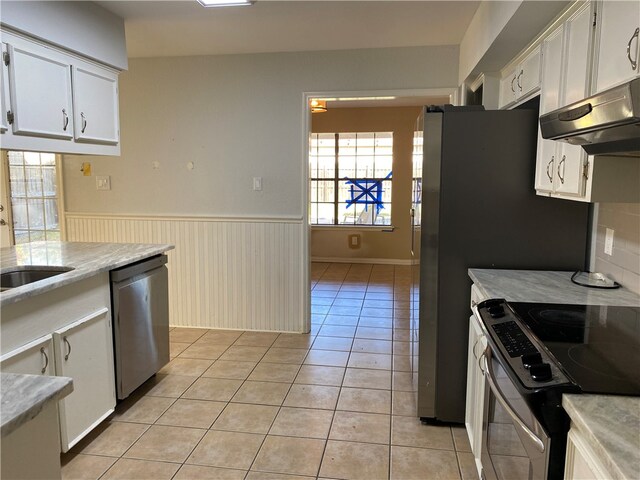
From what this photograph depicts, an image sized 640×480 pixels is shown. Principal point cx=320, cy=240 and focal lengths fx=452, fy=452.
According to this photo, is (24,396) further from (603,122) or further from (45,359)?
(603,122)

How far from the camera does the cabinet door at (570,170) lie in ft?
5.67

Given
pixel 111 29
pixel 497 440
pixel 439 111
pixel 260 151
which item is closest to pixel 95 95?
pixel 111 29

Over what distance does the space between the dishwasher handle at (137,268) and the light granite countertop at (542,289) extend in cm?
186

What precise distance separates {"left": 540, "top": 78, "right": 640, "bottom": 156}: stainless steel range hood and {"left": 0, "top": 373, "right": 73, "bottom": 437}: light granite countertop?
1.45m

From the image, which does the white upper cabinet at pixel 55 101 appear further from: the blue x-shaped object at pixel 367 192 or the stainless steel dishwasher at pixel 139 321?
the blue x-shaped object at pixel 367 192

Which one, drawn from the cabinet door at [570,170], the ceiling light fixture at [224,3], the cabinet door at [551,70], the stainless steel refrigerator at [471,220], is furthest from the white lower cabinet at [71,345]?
the cabinet door at [551,70]

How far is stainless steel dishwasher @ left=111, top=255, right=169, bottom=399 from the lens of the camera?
251cm

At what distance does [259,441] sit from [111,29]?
2.66m

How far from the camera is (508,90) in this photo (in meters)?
2.76

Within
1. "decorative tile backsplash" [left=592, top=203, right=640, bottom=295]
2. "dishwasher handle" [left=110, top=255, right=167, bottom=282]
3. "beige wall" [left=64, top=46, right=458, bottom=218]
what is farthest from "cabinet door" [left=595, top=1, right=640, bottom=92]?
"dishwasher handle" [left=110, top=255, right=167, bottom=282]

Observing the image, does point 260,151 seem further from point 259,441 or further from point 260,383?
point 259,441

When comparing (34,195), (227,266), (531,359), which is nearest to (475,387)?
(531,359)

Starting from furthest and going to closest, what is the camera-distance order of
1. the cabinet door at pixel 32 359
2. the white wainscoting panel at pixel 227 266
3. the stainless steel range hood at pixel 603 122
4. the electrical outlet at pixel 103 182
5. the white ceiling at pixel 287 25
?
the electrical outlet at pixel 103 182
the white wainscoting panel at pixel 227 266
the white ceiling at pixel 287 25
the cabinet door at pixel 32 359
the stainless steel range hood at pixel 603 122

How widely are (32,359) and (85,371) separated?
370 millimetres
